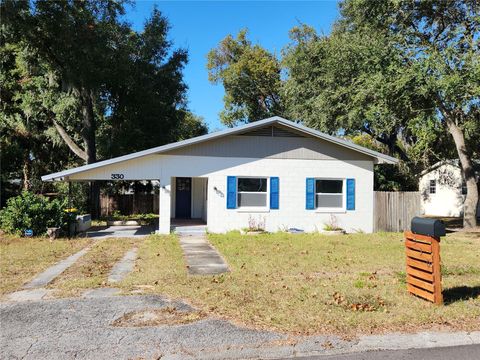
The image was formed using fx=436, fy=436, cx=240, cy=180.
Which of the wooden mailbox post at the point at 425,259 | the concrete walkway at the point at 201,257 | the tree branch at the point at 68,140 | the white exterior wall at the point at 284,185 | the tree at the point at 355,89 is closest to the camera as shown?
the wooden mailbox post at the point at 425,259

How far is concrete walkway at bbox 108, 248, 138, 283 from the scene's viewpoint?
854 cm

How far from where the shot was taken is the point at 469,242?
48.5ft

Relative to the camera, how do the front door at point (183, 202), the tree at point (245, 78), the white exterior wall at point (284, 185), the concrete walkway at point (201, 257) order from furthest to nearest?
the tree at point (245, 78) < the front door at point (183, 202) < the white exterior wall at point (284, 185) < the concrete walkway at point (201, 257)

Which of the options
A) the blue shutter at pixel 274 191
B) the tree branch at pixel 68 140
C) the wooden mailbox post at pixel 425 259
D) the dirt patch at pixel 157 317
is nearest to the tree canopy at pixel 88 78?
the tree branch at pixel 68 140

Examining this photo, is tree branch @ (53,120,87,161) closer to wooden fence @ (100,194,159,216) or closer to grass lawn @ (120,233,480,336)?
wooden fence @ (100,194,159,216)

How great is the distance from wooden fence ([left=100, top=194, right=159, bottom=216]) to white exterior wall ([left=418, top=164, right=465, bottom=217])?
19.7m

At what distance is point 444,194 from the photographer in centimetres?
3416

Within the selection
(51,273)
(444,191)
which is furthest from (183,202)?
(444,191)

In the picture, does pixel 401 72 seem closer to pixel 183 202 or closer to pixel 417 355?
pixel 183 202

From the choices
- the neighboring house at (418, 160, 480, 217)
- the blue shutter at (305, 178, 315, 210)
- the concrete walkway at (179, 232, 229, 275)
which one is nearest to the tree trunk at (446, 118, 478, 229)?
the blue shutter at (305, 178, 315, 210)

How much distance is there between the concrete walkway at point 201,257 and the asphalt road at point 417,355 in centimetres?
446

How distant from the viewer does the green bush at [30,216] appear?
14.5m

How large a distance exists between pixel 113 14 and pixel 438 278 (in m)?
19.7

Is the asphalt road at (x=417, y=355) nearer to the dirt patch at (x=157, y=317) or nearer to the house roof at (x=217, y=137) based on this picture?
the dirt patch at (x=157, y=317)
